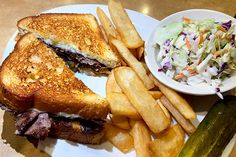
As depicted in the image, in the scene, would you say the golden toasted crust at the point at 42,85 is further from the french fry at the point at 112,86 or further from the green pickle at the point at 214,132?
the green pickle at the point at 214,132

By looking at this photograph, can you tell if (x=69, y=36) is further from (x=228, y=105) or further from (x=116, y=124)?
(x=228, y=105)

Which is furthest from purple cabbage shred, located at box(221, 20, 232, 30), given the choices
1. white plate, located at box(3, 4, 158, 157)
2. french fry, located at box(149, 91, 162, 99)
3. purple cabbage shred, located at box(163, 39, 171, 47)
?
french fry, located at box(149, 91, 162, 99)

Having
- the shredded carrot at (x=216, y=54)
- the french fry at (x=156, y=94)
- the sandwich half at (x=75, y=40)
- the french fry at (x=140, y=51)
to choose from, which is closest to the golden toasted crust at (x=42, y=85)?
the sandwich half at (x=75, y=40)

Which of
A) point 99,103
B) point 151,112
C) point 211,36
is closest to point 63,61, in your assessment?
point 99,103

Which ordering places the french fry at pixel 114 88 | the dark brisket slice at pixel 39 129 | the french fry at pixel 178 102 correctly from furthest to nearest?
the french fry at pixel 114 88
the french fry at pixel 178 102
the dark brisket slice at pixel 39 129

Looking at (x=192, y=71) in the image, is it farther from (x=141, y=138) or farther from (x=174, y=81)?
(x=141, y=138)
